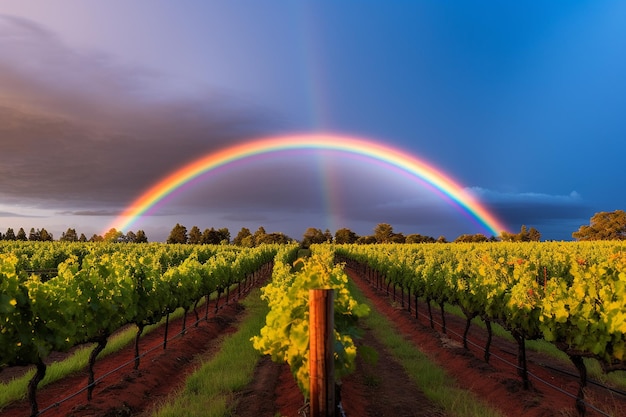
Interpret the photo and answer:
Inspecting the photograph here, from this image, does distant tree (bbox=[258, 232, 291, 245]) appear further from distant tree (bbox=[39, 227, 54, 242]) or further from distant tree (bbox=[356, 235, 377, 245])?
distant tree (bbox=[39, 227, 54, 242])

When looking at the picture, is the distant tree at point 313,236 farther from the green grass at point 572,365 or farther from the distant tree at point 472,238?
the green grass at point 572,365

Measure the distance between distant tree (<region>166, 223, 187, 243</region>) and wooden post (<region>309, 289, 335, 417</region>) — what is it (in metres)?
132

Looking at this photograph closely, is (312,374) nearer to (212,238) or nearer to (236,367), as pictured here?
(236,367)

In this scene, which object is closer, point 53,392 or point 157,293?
point 53,392

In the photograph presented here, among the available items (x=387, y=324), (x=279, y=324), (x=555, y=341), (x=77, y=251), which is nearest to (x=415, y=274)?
(x=387, y=324)

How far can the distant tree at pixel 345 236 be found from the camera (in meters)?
152

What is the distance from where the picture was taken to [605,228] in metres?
81.4

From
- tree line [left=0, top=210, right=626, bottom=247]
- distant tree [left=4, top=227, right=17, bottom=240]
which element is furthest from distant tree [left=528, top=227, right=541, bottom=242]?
distant tree [left=4, top=227, right=17, bottom=240]

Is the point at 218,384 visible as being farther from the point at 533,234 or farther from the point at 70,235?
the point at 70,235

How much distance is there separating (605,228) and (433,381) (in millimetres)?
87518

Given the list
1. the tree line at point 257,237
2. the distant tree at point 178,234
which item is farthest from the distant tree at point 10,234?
the distant tree at point 178,234

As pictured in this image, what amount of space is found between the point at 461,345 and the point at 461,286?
78.6 inches

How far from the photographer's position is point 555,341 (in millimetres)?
9094

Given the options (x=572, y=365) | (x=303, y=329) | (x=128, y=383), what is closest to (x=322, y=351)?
(x=303, y=329)
